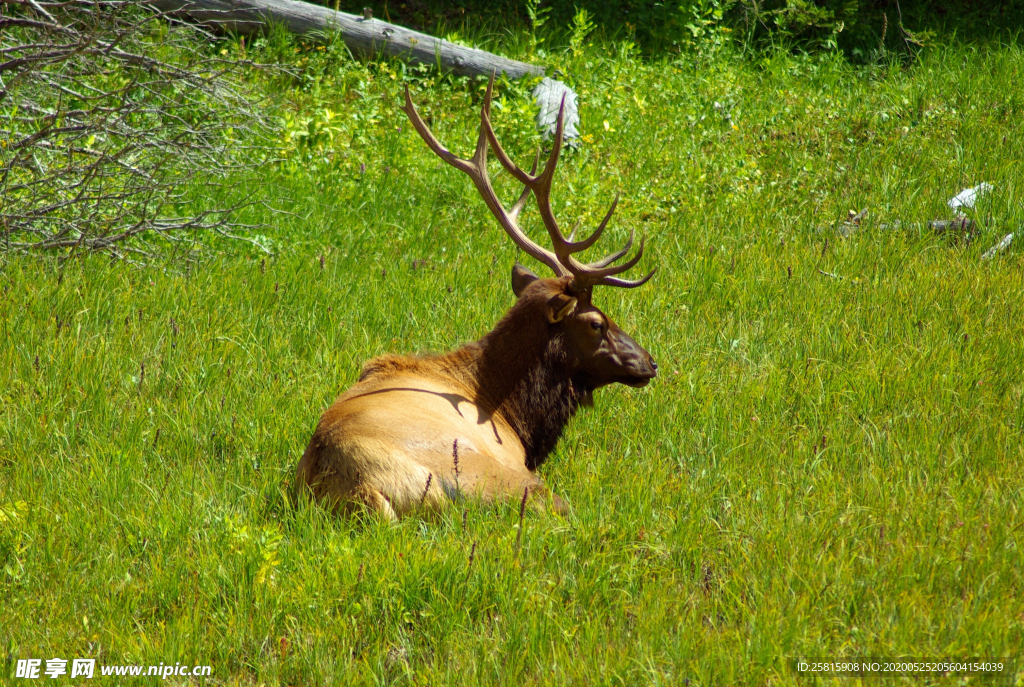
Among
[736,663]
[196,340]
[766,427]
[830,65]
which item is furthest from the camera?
[830,65]

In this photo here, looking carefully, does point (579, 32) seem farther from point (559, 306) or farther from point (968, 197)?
point (559, 306)

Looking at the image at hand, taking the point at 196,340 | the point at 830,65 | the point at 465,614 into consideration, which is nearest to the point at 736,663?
the point at 465,614

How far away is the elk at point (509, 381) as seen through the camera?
13.1ft

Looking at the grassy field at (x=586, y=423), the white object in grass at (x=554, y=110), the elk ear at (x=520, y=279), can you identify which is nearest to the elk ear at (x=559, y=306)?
the elk ear at (x=520, y=279)

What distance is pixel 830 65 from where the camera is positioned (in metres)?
10.3

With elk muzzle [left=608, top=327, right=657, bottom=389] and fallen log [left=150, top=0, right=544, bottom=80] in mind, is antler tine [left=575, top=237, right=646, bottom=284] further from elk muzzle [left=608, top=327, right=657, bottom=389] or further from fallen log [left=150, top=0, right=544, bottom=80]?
fallen log [left=150, top=0, right=544, bottom=80]

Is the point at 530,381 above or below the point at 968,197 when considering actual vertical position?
below

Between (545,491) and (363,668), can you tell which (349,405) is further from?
(363,668)

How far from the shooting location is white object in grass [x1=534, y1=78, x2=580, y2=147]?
8.59 meters

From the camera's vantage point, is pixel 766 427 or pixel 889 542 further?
pixel 766 427

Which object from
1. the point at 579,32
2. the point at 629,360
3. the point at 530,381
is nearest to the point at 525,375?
the point at 530,381

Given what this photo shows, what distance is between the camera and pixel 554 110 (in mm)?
8859

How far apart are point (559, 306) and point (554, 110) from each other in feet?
15.2

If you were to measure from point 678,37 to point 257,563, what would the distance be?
8909 mm
